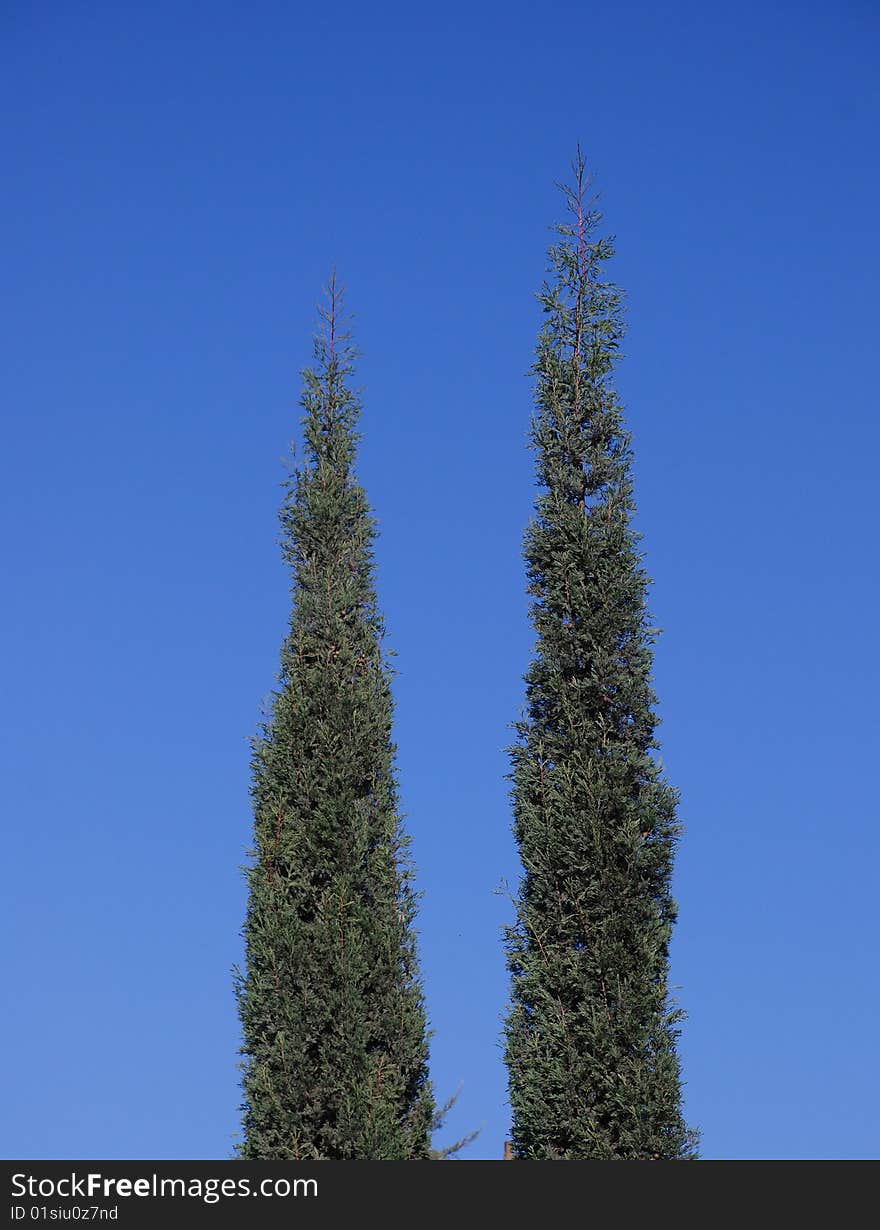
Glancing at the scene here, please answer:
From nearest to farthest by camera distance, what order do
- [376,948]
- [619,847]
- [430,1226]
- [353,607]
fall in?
[430,1226]
[619,847]
[376,948]
[353,607]

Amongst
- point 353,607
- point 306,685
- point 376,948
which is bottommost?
point 376,948

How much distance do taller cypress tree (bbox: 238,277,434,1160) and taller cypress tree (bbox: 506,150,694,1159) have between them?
1.64m

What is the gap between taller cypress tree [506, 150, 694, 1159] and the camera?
13.6 metres

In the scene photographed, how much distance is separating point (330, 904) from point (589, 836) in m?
3.10

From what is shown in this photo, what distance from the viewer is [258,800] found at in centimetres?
1589

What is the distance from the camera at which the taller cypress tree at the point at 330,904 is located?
14.7m

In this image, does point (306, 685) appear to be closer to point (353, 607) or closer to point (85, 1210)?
point (353, 607)

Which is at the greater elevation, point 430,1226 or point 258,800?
point 258,800

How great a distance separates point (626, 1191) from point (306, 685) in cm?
675

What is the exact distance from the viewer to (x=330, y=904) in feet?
50.0

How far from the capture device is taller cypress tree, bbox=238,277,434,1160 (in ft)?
48.1

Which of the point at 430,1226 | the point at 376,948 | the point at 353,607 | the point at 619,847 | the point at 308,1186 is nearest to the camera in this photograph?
the point at 430,1226

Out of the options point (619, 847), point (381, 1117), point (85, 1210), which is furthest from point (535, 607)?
point (85, 1210)

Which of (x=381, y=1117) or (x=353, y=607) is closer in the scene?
(x=381, y=1117)
